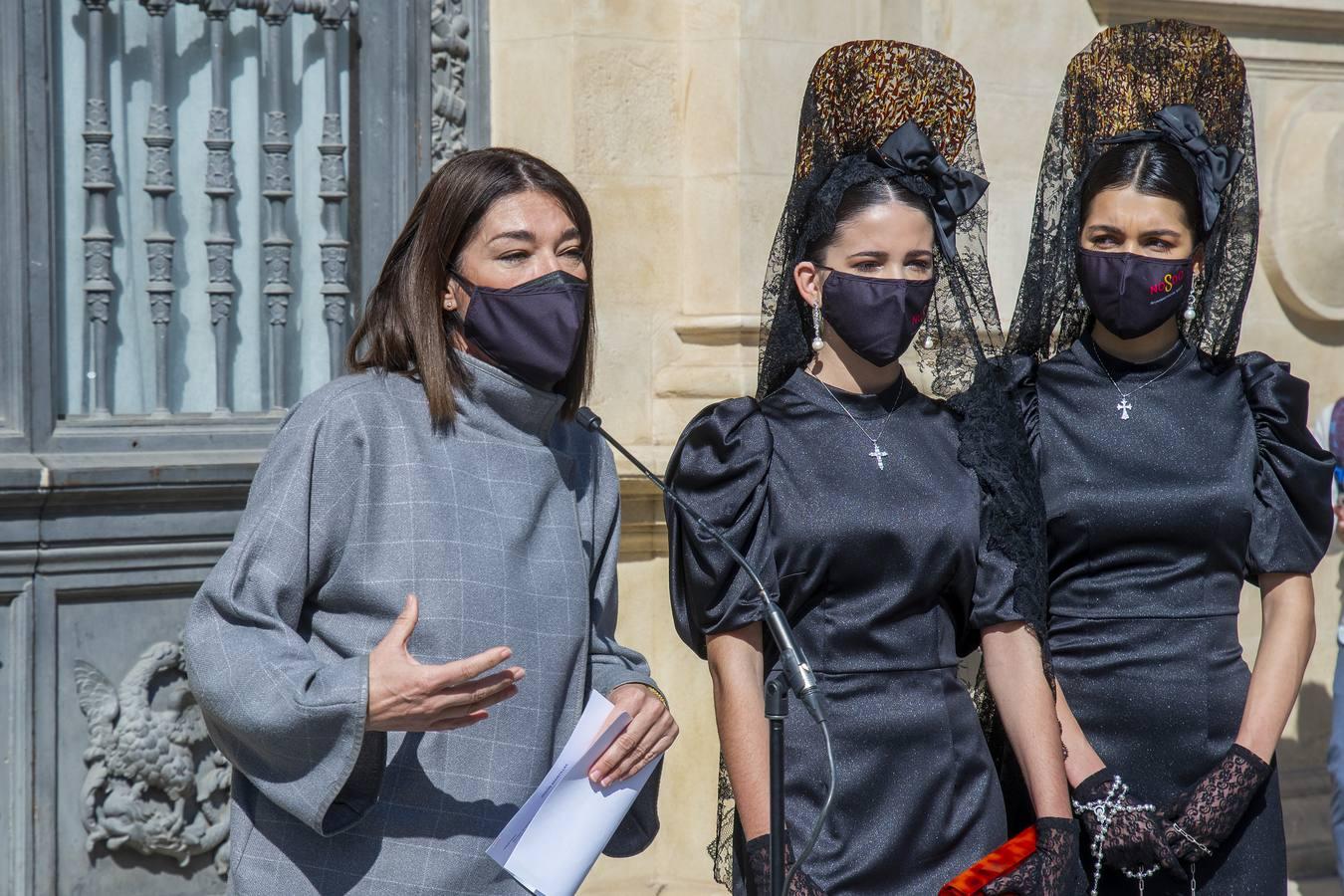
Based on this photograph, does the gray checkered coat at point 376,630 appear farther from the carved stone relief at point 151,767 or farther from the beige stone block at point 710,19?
the beige stone block at point 710,19

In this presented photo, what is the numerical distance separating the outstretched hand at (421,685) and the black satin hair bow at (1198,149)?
1.86 meters

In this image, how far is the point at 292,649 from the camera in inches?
88.7

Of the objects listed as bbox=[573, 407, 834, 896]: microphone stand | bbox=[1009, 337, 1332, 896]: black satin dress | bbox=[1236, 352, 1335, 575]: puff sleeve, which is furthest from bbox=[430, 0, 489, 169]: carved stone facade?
bbox=[573, 407, 834, 896]: microphone stand

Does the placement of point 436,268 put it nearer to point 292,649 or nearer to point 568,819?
point 292,649

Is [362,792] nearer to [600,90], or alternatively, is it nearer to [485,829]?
[485,829]

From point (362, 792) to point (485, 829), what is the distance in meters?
0.19

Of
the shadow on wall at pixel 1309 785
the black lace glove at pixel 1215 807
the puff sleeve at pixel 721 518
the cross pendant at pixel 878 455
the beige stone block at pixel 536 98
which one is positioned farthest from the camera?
the shadow on wall at pixel 1309 785

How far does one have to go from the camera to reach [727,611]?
2.85m

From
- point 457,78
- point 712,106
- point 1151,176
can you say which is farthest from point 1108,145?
point 457,78

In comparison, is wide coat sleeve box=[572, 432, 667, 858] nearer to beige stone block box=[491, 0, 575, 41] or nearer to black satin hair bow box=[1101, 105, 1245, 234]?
black satin hair bow box=[1101, 105, 1245, 234]

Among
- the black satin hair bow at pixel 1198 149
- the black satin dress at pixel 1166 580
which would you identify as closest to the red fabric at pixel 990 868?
the black satin dress at pixel 1166 580

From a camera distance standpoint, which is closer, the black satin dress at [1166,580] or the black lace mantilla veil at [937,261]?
the black lace mantilla veil at [937,261]

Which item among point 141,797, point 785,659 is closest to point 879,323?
point 785,659

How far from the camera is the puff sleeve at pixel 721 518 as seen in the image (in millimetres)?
2861
